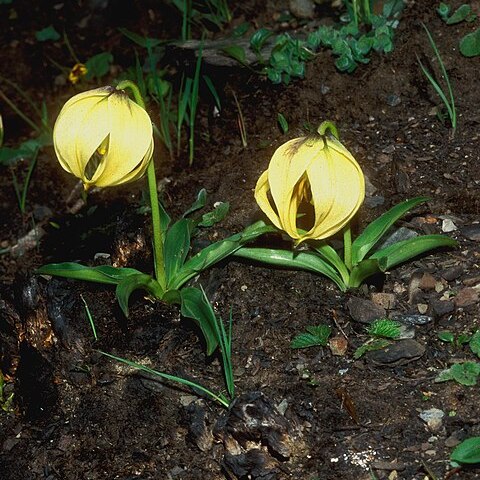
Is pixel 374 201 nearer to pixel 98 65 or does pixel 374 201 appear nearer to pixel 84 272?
pixel 84 272

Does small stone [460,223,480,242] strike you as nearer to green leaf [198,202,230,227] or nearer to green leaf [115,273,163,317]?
green leaf [198,202,230,227]

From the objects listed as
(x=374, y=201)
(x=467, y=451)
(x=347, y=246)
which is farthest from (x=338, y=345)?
(x=374, y=201)

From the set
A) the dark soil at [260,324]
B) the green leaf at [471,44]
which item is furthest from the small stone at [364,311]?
the green leaf at [471,44]

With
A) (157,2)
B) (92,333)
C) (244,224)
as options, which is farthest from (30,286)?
(157,2)

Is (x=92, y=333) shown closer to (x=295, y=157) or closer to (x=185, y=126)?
(x=295, y=157)

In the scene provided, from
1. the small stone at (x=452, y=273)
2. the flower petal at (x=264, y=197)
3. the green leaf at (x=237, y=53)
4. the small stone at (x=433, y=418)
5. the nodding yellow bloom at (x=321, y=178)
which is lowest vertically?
the small stone at (x=433, y=418)

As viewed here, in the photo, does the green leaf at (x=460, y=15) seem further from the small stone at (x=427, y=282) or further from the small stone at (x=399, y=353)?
the small stone at (x=399, y=353)

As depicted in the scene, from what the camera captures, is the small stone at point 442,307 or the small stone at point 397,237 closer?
the small stone at point 442,307
